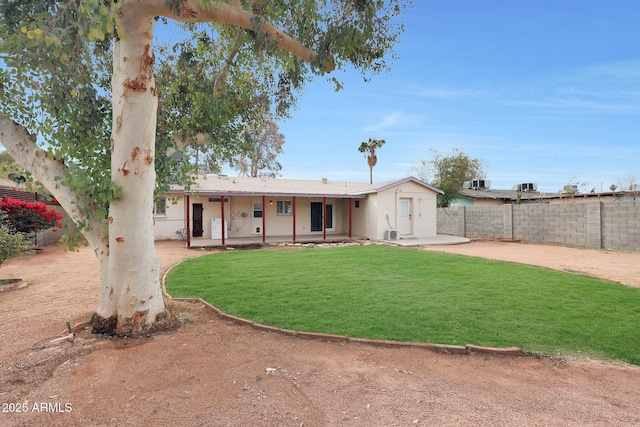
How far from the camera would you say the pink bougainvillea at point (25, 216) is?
37.2 ft

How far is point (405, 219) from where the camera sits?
18.5 metres

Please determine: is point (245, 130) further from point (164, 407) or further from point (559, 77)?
point (559, 77)

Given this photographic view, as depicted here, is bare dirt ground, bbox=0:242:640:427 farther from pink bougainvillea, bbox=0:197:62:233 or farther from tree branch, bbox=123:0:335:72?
pink bougainvillea, bbox=0:197:62:233

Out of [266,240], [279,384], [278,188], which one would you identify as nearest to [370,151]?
[278,188]

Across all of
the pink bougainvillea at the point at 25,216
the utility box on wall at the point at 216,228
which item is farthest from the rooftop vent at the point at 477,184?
the pink bougainvillea at the point at 25,216

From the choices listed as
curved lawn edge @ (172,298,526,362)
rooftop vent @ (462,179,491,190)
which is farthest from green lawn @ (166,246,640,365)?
rooftop vent @ (462,179,491,190)

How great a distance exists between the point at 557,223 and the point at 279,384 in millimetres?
17352

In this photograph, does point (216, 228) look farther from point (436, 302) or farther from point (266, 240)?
point (436, 302)

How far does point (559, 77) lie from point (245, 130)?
15157 millimetres

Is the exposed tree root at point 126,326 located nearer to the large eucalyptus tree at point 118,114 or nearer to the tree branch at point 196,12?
the large eucalyptus tree at point 118,114

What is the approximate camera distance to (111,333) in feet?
13.7

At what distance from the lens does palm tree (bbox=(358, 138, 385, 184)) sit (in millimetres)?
30861

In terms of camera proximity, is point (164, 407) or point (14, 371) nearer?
point (164, 407)

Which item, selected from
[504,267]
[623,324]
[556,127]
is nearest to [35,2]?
[623,324]
